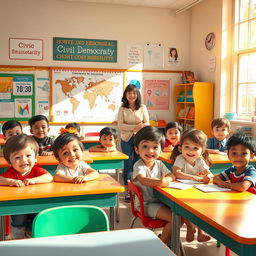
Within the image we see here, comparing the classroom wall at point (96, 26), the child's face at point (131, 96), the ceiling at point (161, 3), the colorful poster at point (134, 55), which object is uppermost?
the ceiling at point (161, 3)

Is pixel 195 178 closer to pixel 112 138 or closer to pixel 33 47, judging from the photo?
pixel 112 138

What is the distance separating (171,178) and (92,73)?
4.23m

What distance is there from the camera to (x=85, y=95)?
20.6 feet

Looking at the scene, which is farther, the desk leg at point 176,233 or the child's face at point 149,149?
the child's face at point 149,149

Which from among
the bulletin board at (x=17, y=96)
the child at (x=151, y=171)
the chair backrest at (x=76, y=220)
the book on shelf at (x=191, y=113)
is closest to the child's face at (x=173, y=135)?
the child at (x=151, y=171)

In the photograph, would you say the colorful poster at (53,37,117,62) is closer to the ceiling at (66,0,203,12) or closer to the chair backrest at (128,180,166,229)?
the ceiling at (66,0,203,12)

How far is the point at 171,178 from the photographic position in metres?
2.39

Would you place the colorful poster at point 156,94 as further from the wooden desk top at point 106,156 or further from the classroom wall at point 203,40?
the wooden desk top at point 106,156

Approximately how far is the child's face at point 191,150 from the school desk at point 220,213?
442 mm

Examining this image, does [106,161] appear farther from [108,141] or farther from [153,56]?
[153,56]

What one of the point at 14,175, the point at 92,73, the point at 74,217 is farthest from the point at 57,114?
the point at 74,217

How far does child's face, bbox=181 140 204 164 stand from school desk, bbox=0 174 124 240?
676 mm

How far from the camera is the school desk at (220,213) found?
135cm

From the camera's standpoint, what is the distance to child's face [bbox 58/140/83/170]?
2.36 m
